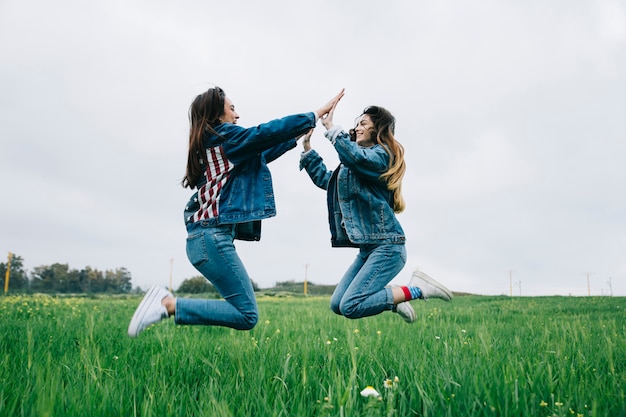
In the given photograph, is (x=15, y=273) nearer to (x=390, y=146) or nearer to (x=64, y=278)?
(x=64, y=278)

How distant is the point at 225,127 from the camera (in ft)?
12.3

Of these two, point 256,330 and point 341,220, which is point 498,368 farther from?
point 256,330

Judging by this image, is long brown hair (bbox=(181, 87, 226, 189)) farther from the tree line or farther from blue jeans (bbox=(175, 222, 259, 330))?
the tree line

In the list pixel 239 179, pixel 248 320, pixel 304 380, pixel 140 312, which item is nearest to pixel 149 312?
pixel 140 312

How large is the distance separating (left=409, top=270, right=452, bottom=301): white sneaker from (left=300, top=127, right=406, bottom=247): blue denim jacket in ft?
1.73

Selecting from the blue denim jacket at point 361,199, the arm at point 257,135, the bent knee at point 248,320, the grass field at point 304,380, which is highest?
the arm at point 257,135

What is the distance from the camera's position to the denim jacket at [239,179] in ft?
11.7

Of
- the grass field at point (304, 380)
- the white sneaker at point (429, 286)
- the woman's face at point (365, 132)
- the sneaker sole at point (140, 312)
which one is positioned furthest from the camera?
the woman's face at point (365, 132)

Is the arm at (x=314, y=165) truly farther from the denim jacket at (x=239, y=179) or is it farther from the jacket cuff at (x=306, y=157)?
the denim jacket at (x=239, y=179)

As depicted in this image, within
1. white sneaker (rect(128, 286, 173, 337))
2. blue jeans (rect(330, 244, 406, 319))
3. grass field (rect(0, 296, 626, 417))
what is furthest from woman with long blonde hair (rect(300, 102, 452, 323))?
white sneaker (rect(128, 286, 173, 337))

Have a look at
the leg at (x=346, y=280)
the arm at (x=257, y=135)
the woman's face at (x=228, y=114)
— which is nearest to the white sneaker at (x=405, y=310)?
the leg at (x=346, y=280)

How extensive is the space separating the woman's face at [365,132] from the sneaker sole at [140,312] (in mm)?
2227

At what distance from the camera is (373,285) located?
3.92 meters

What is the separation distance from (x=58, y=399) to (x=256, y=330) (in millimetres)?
3321
